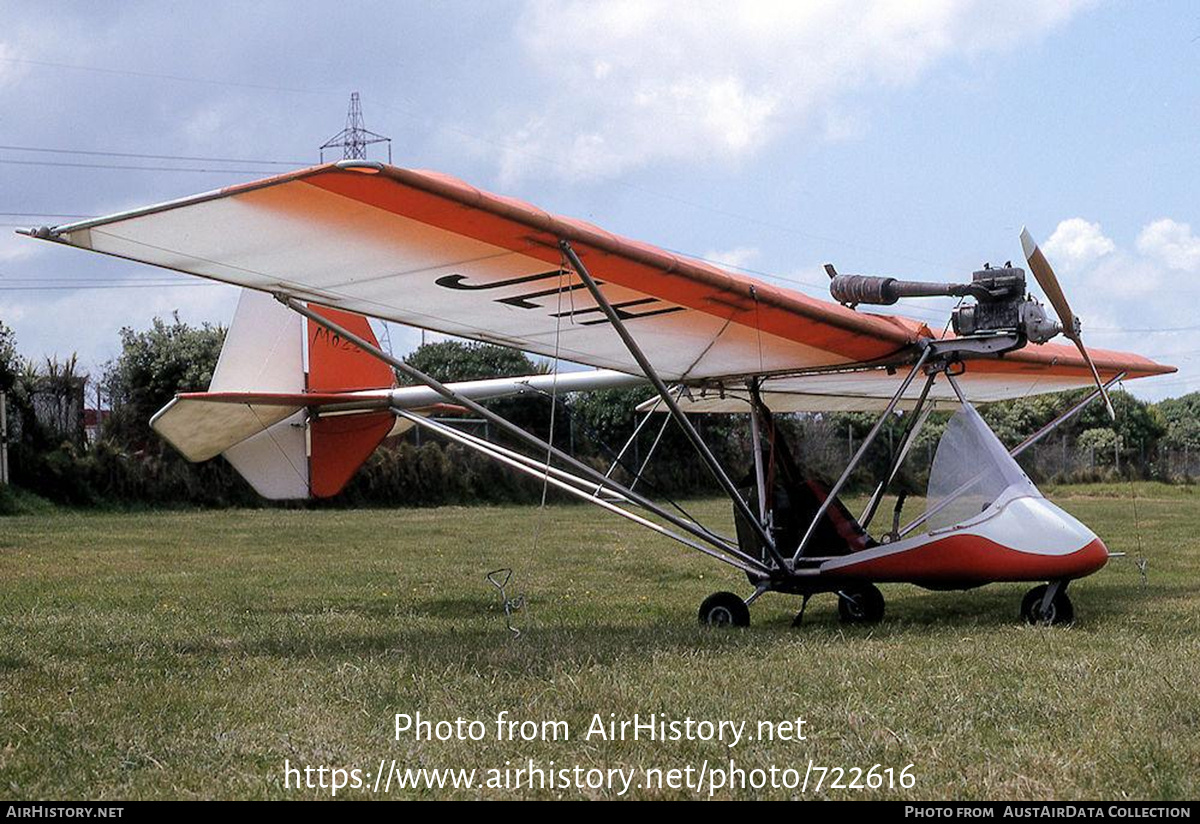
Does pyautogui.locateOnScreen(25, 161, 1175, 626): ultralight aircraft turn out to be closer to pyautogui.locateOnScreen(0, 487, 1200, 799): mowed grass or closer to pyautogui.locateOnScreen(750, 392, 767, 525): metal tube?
pyautogui.locateOnScreen(750, 392, 767, 525): metal tube

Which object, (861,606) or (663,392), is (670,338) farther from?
(861,606)

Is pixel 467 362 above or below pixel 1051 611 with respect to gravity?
above

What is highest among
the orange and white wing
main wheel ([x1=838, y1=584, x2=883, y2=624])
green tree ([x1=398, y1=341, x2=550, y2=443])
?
green tree ([x1=398, y1=341, x2=550, y2=443])

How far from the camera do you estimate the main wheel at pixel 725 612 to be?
315 inches

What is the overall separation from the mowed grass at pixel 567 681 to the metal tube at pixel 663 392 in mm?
736

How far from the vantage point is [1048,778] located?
12.0 ft

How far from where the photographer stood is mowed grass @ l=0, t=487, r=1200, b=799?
3.88 meters

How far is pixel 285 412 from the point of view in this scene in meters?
11.1

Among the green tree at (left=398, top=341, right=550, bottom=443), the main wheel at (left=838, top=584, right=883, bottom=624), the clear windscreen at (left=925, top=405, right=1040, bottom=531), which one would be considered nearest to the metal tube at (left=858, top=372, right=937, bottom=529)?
the clear windscreen at (left=925, top=405, right=1040, bottom=531)

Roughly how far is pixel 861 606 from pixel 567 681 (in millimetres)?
3745

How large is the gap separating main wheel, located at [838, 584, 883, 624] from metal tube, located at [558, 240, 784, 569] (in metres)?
0.60

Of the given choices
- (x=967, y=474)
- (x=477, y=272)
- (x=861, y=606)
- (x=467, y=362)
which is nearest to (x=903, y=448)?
(x=967, y=474)

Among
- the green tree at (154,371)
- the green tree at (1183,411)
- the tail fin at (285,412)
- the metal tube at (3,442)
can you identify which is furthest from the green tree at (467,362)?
the green tree at (1183,411)

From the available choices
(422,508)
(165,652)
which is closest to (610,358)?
(165,652)
